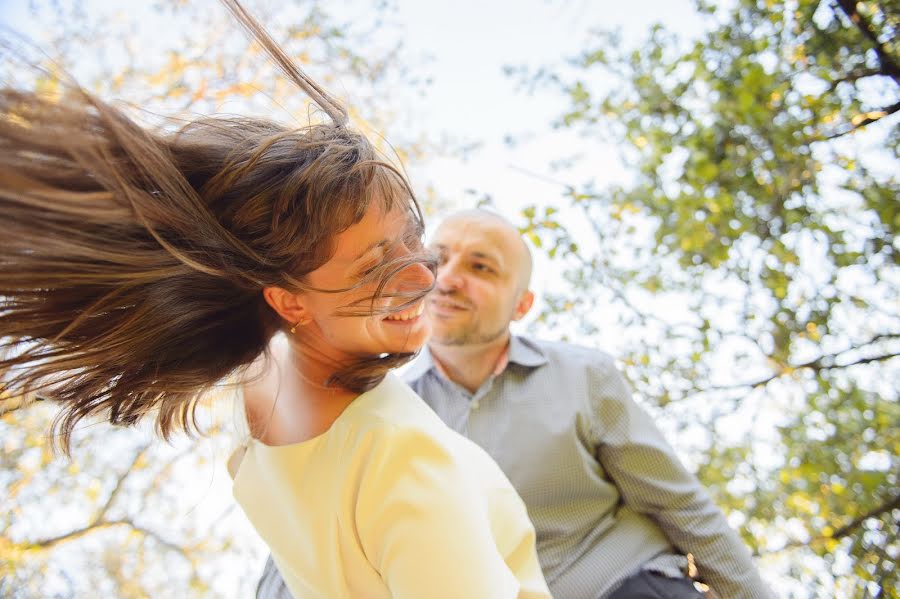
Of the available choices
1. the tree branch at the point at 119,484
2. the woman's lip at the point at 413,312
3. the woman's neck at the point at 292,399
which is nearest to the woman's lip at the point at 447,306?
the woman's neck at the point at 292,399

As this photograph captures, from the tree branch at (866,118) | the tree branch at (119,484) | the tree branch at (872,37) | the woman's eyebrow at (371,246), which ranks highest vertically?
the tree branch at (872,37)

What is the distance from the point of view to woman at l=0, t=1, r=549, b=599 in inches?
40.8

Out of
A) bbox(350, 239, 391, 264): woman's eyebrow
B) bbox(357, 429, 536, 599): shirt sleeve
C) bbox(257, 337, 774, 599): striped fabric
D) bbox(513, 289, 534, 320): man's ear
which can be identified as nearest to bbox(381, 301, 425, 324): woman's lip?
bbox(350, 239, 391, 264): woman's eyebrow

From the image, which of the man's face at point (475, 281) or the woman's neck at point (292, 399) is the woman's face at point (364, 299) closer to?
the woman's neck at point (292, 399)

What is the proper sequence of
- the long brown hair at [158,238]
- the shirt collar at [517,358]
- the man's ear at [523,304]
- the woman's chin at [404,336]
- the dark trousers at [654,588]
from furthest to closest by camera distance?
1. the man's ear at [523,304]
2. the shirt collar at [517,358]
3. the dark trousers at [654,588]
4. the woman's chin at [404,336]
5. the long brown hair at [158,238]

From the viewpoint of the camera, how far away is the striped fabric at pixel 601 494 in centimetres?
201

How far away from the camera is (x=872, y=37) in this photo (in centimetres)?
224

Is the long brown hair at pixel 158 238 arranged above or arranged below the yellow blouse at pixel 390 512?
above

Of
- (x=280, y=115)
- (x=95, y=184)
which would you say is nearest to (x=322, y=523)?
(x=95, y=184)

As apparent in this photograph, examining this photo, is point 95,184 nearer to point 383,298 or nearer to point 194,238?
point 194,238

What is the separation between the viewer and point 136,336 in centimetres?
126

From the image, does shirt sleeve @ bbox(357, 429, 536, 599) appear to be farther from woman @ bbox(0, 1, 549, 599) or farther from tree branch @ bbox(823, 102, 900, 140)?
tree branch @ bbox(823, 102, 900, 140)

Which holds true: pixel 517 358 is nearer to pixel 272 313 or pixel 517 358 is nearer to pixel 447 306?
pixel 447 306

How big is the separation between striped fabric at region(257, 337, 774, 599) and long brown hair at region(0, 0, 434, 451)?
829 mm
